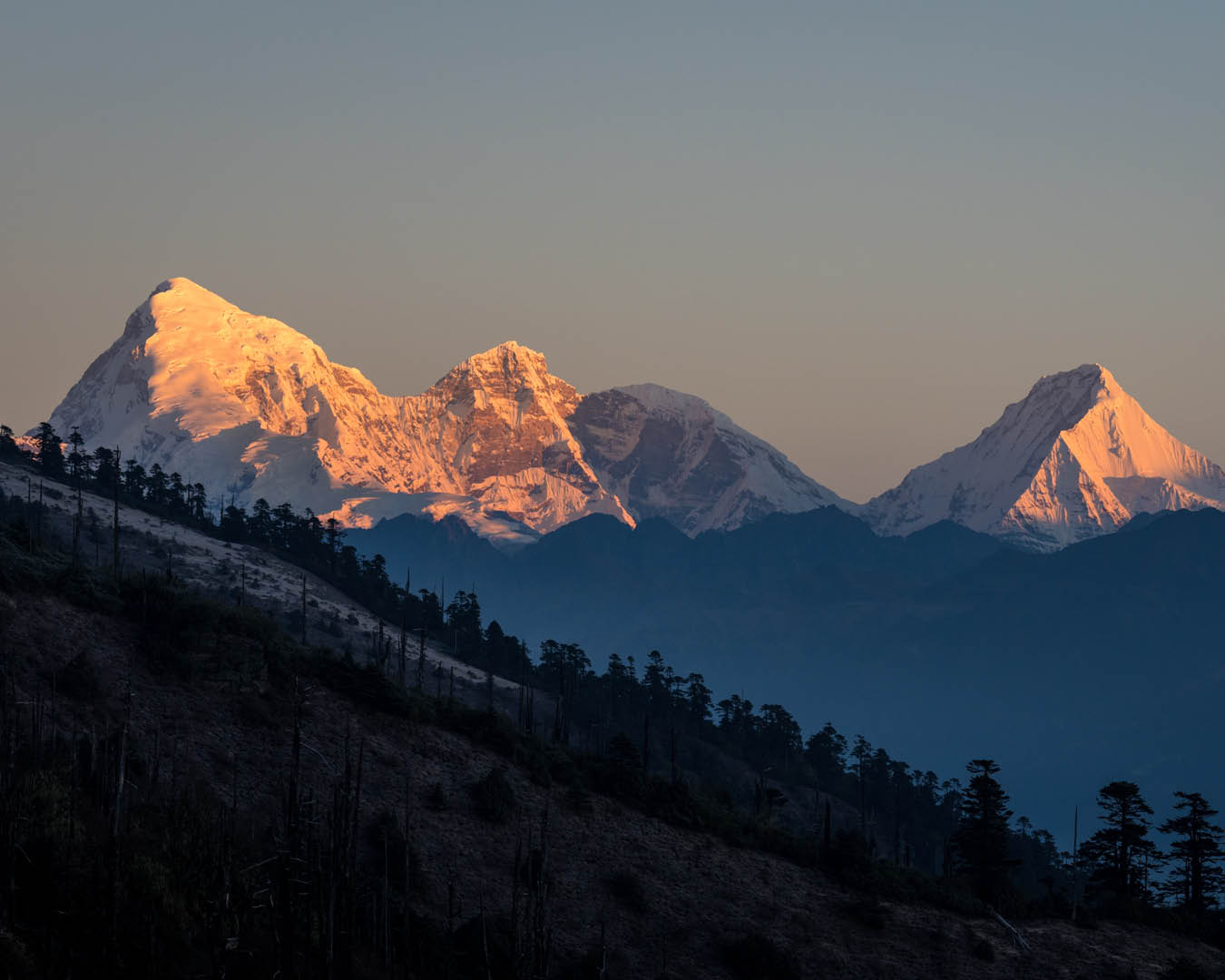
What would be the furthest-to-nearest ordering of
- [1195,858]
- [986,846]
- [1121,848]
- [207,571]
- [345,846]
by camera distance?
[207,571], [1121,848], [1195,858], [986,846], [345,846]

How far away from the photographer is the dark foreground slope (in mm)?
60062

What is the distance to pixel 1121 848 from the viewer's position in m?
113

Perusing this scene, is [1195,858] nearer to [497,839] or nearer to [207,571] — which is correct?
[497,839]

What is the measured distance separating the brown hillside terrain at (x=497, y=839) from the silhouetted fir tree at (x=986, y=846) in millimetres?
7248

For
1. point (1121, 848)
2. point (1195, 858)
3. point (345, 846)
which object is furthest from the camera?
point (1121, 848)

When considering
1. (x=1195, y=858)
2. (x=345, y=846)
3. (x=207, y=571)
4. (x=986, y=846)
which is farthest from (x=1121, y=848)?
(x=207, y=571)

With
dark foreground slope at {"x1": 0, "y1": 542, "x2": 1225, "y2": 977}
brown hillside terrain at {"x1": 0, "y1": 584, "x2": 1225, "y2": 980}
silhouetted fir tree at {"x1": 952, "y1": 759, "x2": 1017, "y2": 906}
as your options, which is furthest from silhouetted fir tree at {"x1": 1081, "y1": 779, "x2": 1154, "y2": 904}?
dark foreground slope at {"x1": 0, "y1": 542, "x2": 1225, "y2": 977}

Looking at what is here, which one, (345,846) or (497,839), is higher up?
(345,846)

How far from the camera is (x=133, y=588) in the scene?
101m

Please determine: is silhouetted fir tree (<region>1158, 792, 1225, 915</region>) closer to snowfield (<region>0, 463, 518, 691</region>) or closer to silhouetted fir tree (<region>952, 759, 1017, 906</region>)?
silhouetted fir tree (<region>952, 759, 1017, 906</region>)

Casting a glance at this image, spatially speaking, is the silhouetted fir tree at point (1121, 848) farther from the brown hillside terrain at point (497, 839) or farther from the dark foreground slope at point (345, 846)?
the dark foreground slope at point (345, 846)

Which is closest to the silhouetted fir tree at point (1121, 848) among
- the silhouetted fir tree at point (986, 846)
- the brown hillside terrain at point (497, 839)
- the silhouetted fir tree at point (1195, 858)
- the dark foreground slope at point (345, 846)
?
the silhouetted fir tree at point (1195, 858)

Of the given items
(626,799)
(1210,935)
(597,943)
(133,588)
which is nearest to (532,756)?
(626,799)

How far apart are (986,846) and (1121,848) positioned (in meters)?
13.8
